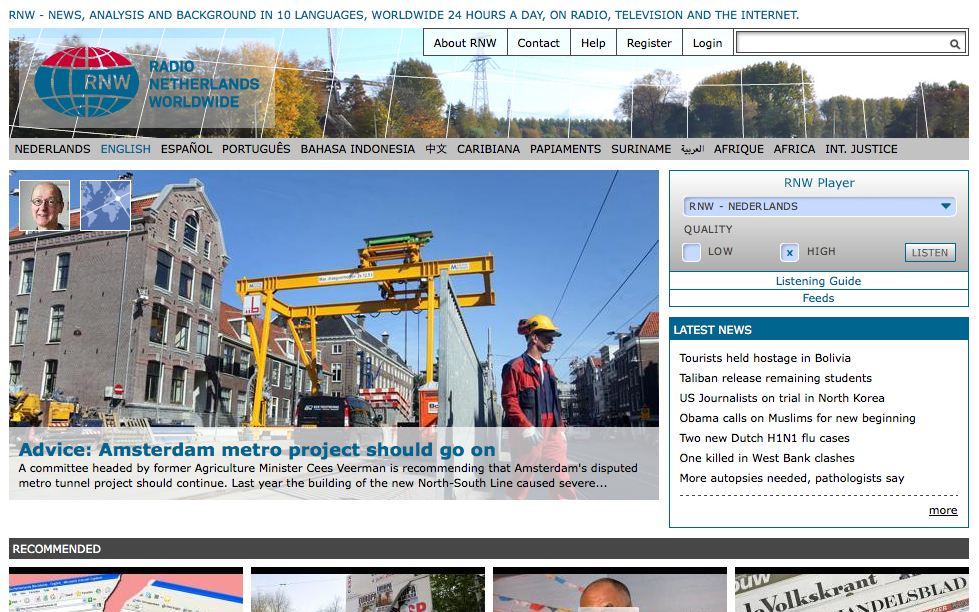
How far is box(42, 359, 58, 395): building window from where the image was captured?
63.4 feet

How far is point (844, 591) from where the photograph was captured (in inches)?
153

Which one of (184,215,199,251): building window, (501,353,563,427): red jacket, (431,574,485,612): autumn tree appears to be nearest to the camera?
(431,574,485,612): autumn tree

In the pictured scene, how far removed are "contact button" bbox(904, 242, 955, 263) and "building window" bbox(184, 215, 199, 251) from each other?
24.4 metres

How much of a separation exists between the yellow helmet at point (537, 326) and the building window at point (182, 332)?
20.6 m

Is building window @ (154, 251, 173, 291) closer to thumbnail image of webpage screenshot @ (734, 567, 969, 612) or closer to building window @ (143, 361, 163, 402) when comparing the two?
building window @ (143, 361, 163, 402)

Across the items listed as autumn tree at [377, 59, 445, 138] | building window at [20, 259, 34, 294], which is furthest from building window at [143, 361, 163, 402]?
autumn tree at [377, 59, 445, 138]

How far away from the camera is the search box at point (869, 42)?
4.43m

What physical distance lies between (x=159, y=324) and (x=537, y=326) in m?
20.3

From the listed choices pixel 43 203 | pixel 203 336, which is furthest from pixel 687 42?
pixel 203 336

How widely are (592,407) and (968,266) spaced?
1729 inches

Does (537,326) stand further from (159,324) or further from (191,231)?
(191,231)

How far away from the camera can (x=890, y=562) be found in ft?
13.0
